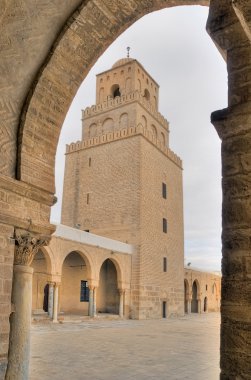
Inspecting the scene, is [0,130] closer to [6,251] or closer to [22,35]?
[22,35]

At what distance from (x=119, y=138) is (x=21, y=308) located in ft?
69.2

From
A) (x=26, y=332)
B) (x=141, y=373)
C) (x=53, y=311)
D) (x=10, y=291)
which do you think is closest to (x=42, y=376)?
(x=141, y=373)

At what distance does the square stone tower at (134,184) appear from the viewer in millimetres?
23047

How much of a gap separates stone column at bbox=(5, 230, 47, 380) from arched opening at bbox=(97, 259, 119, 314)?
60.7 ft

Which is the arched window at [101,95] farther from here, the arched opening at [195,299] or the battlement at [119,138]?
the arched opening at [195,299]

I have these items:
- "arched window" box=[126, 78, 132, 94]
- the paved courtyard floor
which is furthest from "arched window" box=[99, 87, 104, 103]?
the paved courtyard floor

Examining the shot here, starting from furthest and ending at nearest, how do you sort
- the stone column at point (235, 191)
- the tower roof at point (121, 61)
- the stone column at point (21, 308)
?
1. the tower roof at point (121, 61)
2. the stone column at point (21, 308)
3. the stone column at point (235, 191)

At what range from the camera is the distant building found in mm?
21469

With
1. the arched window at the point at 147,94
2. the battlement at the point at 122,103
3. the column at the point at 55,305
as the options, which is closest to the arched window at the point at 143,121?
the battlement at the point at 122,103

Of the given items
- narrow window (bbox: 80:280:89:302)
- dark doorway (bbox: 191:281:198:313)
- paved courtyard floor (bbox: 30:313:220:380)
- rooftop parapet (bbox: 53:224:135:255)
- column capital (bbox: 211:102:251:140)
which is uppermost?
rooftop parapet (bbox: 53:224:135:255)

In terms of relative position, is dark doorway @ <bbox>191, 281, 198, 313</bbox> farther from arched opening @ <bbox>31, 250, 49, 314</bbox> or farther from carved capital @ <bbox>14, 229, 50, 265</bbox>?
carved capital @ <bbox>14, 229, 50, 265</bbox>

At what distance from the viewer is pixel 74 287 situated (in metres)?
22.0

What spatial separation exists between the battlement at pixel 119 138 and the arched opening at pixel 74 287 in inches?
320

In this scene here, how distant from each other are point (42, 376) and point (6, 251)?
9.79 feet
